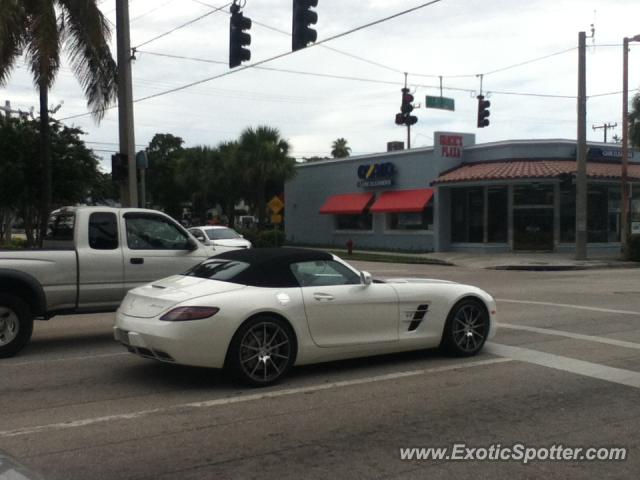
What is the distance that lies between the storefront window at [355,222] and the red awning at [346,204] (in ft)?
2.28

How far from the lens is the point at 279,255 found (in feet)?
23.5

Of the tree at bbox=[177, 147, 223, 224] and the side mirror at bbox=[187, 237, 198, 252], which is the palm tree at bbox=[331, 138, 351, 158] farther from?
the side mirror at bbox=[187, 237, 198, 252]

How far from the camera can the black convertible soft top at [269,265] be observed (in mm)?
6828

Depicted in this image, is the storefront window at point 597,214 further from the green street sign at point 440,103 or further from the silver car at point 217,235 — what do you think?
the silver car at point 217,235

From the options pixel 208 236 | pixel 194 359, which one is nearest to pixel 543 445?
pixel 194 359

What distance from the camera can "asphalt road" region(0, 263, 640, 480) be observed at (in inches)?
180

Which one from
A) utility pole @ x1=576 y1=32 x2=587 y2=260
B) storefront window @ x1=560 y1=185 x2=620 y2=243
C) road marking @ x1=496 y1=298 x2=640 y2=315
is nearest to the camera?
road marking @ x1=496 y1=298 x2=640 y2=315

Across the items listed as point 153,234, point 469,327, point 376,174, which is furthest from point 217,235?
point 469,327

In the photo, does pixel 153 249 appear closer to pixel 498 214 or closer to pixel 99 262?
pixel 99 262

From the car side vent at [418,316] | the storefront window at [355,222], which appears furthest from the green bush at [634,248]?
the car side vent at [418,316]

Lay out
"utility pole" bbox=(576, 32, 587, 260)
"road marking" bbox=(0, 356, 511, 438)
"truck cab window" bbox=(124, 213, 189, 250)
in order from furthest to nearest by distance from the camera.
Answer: "utility pole" bbox=(576, 32, 587, 260)
"truck cab window" bbox=(124, 213, 189, 250)
"road marking" bbox=(0, 356, 511, 438)

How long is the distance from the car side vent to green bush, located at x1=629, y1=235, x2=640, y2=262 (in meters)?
23.0

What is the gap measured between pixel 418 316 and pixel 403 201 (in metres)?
26.9

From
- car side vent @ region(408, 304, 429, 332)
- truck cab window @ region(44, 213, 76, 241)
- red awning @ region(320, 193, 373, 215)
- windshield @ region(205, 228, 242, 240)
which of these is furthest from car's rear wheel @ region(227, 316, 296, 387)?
red awning @ region(320, 193, 373, 215)
